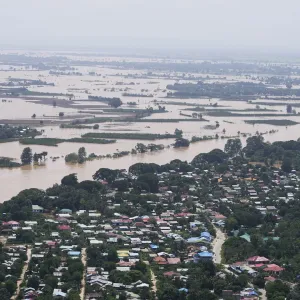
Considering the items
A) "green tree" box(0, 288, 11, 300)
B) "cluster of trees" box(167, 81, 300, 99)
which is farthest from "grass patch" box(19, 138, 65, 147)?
"cluster of trees" box(167, 81, 300, 99)

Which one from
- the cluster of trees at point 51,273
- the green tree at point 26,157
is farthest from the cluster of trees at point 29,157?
the cluster of trees at point 51,273

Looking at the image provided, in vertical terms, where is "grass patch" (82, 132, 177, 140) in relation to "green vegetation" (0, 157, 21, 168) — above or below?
above

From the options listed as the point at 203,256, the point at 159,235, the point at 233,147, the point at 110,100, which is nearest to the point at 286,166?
the point at 233,147

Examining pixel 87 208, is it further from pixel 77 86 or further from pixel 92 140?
pixel 77 86

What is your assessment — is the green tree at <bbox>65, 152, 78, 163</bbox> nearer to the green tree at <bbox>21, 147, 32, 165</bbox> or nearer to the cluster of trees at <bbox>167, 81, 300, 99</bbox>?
the green tree at <bbox>21, 147, 32, 165</bbox>

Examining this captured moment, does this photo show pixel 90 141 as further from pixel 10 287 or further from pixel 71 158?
pixel 10 287

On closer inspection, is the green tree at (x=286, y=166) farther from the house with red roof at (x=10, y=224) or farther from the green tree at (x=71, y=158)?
the house with red roof at (x=10, y=224)
